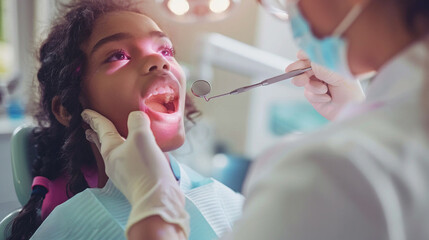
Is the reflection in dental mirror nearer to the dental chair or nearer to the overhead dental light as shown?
the overhead dental light

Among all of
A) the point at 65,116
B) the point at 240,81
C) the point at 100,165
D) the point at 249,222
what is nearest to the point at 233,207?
the point at 100,165

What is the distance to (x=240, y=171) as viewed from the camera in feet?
5.22

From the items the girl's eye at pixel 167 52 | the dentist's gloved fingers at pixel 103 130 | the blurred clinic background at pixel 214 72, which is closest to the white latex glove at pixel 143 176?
the dentist's gloved fingers at pixel 103 130

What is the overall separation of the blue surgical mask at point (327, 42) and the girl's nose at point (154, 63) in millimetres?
376

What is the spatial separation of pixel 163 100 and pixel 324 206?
54cm

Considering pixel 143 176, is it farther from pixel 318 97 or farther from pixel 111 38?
pixel 318 97

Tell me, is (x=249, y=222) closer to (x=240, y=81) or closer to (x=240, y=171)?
(x=240, y=171)

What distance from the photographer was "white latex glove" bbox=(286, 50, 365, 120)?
101cm

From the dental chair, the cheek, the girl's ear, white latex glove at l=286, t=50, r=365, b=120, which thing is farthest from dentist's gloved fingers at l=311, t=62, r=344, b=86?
the dental chair

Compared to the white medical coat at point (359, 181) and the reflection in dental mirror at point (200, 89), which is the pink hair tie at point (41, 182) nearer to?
the reflection in dental mirror at point (200, 89)

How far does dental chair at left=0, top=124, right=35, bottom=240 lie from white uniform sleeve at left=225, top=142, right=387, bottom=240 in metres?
0.76

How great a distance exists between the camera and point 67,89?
3.09 feet

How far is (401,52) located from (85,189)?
25.7 inches

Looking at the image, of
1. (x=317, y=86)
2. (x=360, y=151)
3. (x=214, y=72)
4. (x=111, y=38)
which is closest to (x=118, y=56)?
(x=111, y=38)
